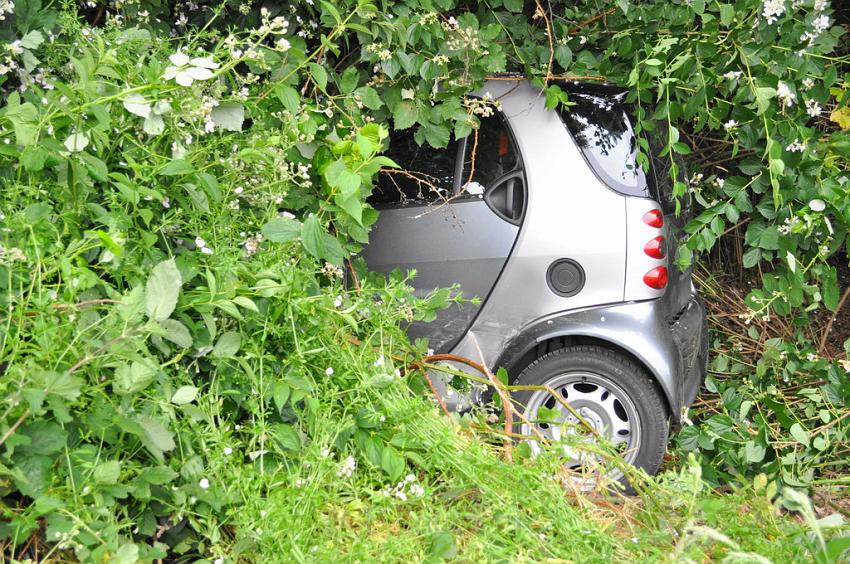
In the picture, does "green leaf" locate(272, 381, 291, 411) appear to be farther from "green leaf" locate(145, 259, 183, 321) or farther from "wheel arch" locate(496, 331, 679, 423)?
"wheel arch" locate(496, 331, 679, 423)

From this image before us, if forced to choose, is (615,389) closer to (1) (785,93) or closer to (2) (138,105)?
(1) (785,93)

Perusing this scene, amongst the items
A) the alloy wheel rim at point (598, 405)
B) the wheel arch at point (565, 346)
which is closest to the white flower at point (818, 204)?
the wheel arch at point (565, 346)

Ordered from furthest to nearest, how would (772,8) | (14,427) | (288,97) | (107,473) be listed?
(772,8) → (288,97) → (107,473) → (14,427)

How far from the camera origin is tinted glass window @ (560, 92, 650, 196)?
11.5ft

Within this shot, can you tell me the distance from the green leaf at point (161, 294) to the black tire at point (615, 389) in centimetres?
201

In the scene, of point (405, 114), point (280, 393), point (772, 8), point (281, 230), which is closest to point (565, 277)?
point (405, 114)

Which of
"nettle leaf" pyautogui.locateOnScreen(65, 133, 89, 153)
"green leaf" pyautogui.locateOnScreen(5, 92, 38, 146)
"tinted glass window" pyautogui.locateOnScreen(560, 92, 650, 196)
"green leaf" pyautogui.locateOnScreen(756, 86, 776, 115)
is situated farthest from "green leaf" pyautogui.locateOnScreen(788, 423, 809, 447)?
"green leaf" pyautogui.locateOnScreen(5, 92, 38, 146)

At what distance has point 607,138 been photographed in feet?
11.6

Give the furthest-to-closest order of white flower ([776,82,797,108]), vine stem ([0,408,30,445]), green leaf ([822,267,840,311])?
green leaf ([822,267,840,311]) → white flower ([776,82,797,108]) → vine stem ([0,408,30,445])

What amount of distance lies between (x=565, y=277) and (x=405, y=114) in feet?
3.12

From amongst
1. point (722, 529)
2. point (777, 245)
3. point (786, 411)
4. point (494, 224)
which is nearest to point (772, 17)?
point (777, 245)

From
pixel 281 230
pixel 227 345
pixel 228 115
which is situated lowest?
pixel 227 345

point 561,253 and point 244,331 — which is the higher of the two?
point 561,253

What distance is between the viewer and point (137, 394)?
6.05 ft
